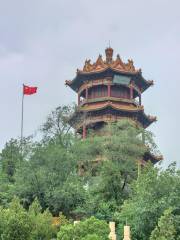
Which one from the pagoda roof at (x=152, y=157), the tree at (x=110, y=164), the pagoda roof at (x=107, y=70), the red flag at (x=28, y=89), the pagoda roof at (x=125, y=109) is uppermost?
the pagoda roof at (x=107, y=70)

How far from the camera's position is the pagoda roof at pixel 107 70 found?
48344mm

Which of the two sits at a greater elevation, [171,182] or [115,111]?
[115,111]

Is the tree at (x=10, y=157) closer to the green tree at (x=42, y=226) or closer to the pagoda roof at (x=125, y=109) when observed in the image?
the pagoda roof at (x=125, y=109)

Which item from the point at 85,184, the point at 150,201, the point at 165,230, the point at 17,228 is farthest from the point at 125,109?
the point at 17,228

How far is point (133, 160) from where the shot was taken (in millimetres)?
36469

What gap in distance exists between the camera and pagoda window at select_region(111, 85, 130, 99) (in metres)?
49.1

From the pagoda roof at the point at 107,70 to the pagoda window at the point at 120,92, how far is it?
1.01m

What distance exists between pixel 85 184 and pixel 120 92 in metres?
14.5

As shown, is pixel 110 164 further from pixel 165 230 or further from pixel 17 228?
pixel 17 228

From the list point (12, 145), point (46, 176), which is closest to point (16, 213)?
point (46, 176)

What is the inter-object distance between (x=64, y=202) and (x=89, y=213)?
1830mm

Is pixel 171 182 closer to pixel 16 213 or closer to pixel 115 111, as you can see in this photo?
pixel 16 213

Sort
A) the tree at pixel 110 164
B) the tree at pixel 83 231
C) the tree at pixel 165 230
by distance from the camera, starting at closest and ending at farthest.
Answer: the tree at pixel 83 231, the tree at pixel 165 230, the tree at pixel 110 164

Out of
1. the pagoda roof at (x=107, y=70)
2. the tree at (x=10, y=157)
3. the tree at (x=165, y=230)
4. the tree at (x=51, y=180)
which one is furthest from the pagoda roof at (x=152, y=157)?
the tree at (x=165, y=230)
